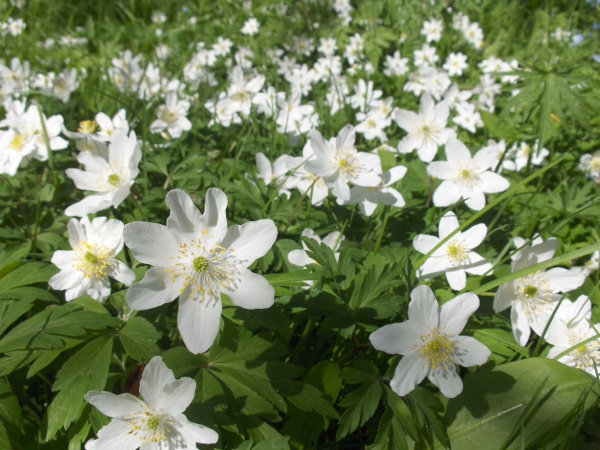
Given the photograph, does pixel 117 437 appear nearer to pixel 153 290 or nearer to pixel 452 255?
pixel 153 290

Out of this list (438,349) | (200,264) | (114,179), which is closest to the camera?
(200,264)

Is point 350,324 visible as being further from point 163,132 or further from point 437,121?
point 163,132

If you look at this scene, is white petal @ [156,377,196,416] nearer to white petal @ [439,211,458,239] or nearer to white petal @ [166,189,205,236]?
white petal @ [166,189,205,236]

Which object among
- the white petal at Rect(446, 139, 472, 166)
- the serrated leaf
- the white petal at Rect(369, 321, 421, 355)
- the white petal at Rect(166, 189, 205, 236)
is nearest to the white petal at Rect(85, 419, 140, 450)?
the serrated leaf

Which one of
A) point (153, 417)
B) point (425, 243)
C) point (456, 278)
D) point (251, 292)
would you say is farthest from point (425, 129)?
point (153, 417)

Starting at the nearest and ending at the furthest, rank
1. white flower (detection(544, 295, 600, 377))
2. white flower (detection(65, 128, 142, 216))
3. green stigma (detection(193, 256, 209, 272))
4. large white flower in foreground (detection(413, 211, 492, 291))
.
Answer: green stigma (detection(193, 256, 209, 272)) < white flower (detection(544, 295, 600, 377)) < large white flower in foreground (detection(413, 211, 492, 291)) < white flower (detection(65, 128, 142, 216))

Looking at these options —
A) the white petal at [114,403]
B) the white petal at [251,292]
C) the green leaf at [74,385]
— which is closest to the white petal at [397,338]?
the white petal at [251,292]

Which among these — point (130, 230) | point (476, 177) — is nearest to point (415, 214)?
point (476, 177)
